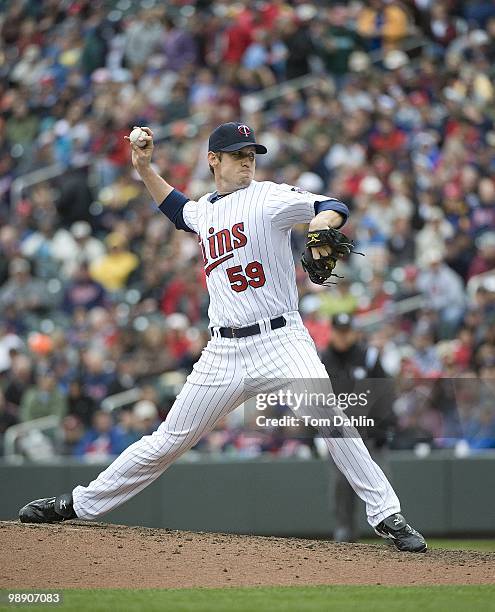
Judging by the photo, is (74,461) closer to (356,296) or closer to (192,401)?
(356,296)

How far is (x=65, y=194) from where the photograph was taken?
537 inches

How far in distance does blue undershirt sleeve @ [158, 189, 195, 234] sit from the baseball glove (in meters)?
0.93

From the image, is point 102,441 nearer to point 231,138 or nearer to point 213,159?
point 213,159

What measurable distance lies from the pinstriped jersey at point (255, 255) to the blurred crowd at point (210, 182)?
12.4 feet

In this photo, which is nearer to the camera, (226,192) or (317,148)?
(226,192)

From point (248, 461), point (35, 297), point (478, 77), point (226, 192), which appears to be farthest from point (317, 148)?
point (226, 192)

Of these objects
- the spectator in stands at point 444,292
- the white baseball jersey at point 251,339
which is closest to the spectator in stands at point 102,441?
the spectator in stands at point 444,292

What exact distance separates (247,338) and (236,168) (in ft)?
2.77

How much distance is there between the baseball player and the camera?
5758 mm

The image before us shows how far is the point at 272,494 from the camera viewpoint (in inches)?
395

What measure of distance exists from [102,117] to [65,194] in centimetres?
137

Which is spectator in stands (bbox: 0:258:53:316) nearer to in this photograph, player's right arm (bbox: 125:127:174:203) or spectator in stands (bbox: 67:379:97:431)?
spectator in stands (bbox: 67:379:97:431)

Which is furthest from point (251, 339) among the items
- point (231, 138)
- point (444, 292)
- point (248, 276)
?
point (444, 292)

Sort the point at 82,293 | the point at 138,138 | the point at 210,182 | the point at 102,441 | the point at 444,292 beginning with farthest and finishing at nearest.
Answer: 1. the point at 210,182
2. the point at 82,293
3. the point at 444,292
4. the point at 102,441
5. the point at 138,138
